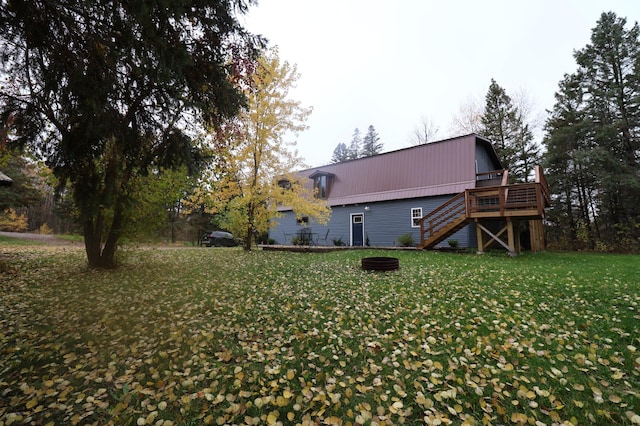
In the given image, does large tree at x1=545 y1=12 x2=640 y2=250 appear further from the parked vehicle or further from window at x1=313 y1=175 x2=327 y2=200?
the parked vehicle

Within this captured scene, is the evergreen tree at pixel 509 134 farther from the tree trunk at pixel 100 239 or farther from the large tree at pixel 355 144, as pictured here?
the tree trunk at pixel 100 239

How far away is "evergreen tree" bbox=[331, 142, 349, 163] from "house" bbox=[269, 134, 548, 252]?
90.1 feet

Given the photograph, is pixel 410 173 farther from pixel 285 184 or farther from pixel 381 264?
pixel 381 264

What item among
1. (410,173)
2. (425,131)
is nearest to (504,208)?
(410,173)

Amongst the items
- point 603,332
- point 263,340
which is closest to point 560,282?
point 603,332

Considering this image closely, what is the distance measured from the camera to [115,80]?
3889 millimetres

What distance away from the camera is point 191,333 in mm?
3719

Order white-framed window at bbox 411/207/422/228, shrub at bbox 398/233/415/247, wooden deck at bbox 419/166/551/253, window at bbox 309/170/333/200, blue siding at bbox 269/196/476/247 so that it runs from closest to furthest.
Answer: wooden deck at bbox 419/166/551/253 → blue siding at bbox 269/196/476/247 → shrub at bbox 398/233/415/247 → white-framed window at bbox 411/207/422/228 → window at bbox 309/170/333/200

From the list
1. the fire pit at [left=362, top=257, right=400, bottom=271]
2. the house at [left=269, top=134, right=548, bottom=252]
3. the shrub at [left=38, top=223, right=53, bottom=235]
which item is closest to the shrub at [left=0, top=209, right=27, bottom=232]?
the shrub at [left=38, top=223, right=53, bottom=235]

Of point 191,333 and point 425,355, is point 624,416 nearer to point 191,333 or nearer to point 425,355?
point 425,355

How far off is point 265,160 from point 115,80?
25.4 ft

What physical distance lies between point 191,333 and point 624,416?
4.45 metres

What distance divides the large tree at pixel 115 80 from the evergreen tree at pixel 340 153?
4107cm

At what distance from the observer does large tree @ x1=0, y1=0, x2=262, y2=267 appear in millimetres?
3436
